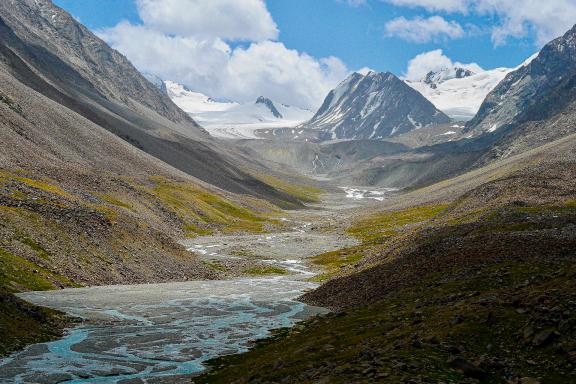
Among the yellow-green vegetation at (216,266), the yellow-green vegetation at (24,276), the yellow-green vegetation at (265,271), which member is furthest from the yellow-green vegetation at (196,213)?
the yellow-green vegetation at (24,276)

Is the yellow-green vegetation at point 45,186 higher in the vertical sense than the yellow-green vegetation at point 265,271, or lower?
higher

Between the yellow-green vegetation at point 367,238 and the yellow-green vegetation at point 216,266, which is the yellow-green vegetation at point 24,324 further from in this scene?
the yellow-green vegetation at point 216,266

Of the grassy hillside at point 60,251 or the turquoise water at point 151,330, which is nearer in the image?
the turquoise water at point 151,330

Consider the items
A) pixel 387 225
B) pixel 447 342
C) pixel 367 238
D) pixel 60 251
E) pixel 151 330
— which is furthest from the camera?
pixel 387 225

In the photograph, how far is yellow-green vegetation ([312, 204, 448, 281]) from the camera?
368ft

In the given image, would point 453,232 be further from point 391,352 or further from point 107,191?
point 107,191

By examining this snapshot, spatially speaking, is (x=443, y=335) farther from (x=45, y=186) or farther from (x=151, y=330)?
(x=45, y=186)

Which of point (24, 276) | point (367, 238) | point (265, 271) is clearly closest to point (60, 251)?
point (24, 276)

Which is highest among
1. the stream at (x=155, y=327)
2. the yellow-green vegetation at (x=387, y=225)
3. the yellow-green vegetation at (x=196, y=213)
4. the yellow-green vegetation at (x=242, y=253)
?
the yellow-green vegetation at (x=196, y=213)

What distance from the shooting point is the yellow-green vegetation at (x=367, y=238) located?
112m

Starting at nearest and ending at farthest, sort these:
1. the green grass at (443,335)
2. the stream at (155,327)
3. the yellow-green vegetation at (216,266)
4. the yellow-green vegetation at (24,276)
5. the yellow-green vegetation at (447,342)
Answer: the yellow-green vegetation at (447,342), the green grass at (443,335), the stream at (155,327), the yellow-green vegetation at (24,276), the yellow-green vegetation at (216,266)

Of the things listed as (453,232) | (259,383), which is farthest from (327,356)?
(453,232)

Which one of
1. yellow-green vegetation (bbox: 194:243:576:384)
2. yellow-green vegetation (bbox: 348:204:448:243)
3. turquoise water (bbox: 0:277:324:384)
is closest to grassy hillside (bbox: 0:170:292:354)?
turquoise water (bbox: 0:277:324:384)

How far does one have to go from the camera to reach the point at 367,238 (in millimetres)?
160125
